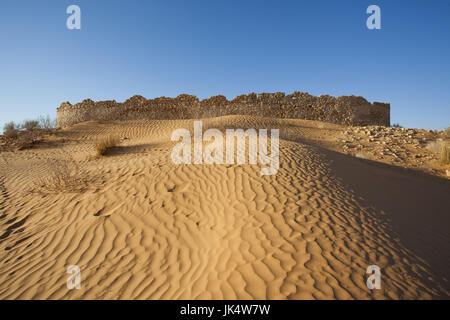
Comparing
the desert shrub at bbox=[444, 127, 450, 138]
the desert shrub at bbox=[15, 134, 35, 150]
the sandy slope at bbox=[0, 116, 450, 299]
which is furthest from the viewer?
the desert shrub at bbox=[15, 134, 35, 150]

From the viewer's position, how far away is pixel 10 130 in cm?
1540

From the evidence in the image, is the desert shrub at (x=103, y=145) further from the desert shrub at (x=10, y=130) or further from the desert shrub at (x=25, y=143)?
the desert shrub at (x=10, y=130)

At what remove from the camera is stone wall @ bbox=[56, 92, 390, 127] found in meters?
19.8

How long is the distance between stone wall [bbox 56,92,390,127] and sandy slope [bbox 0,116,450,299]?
14383 millimetres

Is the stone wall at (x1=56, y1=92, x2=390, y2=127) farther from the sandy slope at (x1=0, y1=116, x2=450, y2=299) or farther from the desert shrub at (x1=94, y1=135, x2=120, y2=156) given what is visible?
the sandy slope at (x1=0, y1=116, x2=450, y2=299)

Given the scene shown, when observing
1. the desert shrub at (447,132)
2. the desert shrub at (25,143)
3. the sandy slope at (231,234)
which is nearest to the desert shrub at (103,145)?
the sandy slope at (231,234)

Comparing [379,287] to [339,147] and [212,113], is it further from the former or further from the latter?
[212,113]

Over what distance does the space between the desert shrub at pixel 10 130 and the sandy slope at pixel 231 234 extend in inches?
455

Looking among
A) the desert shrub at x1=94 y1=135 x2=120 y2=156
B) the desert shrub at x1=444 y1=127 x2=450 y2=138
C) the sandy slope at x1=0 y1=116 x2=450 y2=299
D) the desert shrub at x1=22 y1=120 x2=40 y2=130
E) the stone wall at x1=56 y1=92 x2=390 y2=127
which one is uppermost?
the stone wall at x1=56 y1=92 x2=390 y2=127

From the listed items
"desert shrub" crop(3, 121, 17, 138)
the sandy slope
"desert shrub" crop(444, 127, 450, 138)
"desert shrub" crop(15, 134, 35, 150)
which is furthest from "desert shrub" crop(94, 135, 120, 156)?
"desert shrub" crop(444, 127, 450, 138)

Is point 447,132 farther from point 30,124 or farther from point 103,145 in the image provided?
point 30,124
